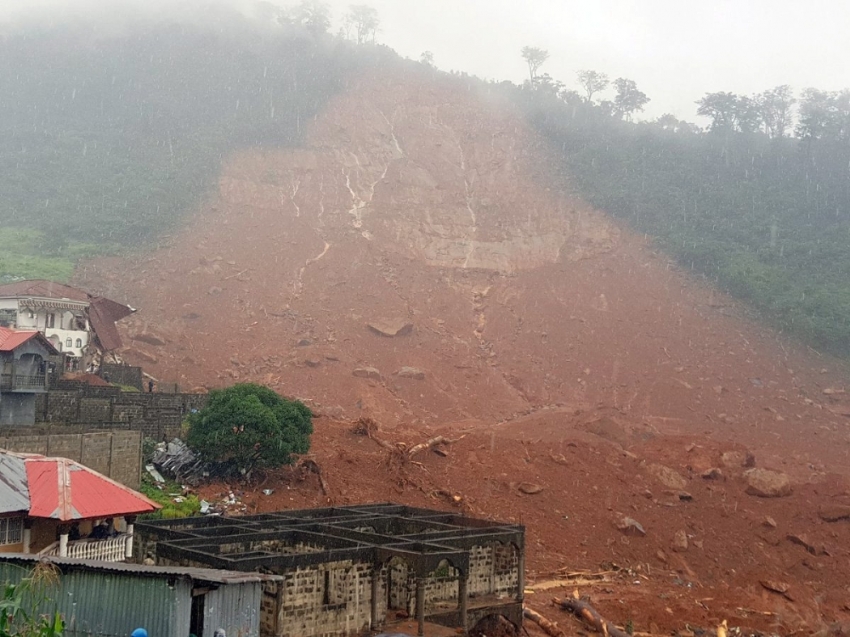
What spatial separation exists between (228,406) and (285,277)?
2212cm

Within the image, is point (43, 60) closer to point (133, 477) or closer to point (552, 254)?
point (552, 254)

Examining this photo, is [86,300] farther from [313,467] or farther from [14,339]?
[313,467]

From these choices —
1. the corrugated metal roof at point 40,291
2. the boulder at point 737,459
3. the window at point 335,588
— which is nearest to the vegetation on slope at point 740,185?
the boulder at point 737,459

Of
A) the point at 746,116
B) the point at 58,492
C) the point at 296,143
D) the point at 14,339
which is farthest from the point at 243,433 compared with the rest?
the point at 746,116

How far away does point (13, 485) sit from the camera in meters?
14.9

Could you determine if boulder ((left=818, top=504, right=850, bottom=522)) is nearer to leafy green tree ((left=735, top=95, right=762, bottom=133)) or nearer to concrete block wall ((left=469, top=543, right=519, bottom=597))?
concrete block wall ((left=469, top=543, right=519, bottom=597))

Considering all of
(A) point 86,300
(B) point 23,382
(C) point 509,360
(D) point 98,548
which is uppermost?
(A) point 86,300

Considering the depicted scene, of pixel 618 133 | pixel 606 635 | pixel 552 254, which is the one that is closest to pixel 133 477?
pixel 606 635

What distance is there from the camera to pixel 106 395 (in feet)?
85.4

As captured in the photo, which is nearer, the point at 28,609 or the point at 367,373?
the point at 28,609

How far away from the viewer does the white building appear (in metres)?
30.8

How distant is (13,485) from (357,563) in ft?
20.5

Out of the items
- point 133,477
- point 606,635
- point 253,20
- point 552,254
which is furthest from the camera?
point 253,20

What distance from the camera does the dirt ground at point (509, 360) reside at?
2630cm
